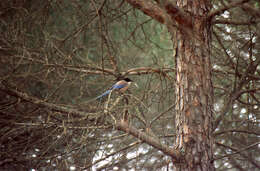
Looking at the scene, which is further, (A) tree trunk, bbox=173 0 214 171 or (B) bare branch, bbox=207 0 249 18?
(A) tree trunk, bbox=173 0 214 171

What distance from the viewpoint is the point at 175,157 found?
9.23ft

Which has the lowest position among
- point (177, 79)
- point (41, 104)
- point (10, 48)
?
point (41, 104)

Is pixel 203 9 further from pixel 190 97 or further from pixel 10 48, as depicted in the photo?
pixel 10 48

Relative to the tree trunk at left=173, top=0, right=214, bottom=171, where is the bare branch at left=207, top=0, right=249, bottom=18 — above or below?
above

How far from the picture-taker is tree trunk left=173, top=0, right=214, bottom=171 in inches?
111

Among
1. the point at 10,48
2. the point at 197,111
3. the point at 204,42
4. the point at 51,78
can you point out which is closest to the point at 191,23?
the point at 204,42

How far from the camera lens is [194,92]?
294 cm

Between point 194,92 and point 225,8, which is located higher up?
point 225,8

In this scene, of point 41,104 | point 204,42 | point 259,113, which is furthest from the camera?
point 259,113

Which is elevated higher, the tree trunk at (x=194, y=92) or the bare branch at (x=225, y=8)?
the bare branch at (x=225, y=8)

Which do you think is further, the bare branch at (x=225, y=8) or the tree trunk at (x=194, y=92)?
the tree trunk at (x=194, y=92)

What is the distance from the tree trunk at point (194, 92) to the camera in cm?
283

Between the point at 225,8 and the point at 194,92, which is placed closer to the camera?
the point at 225,8

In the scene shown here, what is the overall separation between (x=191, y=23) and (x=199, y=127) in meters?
1.00
